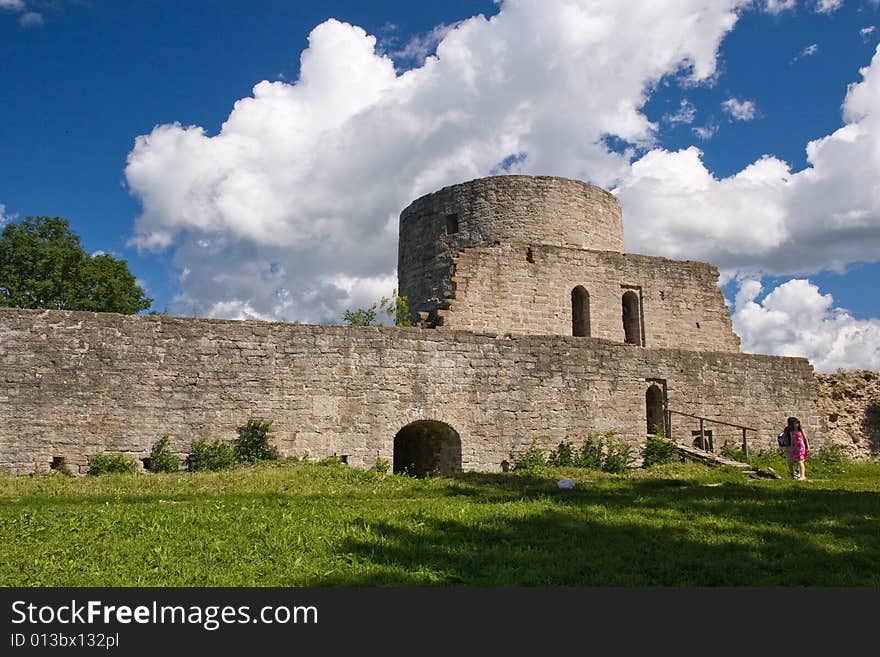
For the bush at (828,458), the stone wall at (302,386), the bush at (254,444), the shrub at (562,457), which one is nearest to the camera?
the stone wall at (302,386)

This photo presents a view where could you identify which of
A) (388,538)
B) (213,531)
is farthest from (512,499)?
(213,531)

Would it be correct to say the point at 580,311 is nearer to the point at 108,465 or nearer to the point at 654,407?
the point at 654,407

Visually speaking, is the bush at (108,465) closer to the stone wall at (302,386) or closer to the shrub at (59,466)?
the stone wall at (302,386)

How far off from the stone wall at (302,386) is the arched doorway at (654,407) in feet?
1.38

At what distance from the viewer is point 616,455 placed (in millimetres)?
17328

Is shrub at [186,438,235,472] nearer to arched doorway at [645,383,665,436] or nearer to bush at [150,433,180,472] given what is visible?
bush at [150,433,180,472]

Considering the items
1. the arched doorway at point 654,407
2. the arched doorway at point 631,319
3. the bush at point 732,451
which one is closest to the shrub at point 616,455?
the arched doorway at point 654,407

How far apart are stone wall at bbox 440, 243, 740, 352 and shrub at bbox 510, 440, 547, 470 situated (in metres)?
4.27

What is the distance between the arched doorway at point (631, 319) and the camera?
22.7 meters

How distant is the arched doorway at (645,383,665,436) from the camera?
1898 centimetres

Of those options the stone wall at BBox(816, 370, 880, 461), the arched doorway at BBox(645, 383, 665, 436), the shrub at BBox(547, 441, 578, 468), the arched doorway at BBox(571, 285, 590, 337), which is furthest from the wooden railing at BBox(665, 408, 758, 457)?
the stone wall at BBox(816, 370, 880, 461)

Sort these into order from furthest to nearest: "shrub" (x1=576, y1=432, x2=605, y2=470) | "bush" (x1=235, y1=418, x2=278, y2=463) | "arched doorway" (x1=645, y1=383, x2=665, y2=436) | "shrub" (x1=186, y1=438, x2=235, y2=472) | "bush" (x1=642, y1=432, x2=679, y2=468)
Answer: "arched doorway" (x1=645, y1=383, x2=665, y2=436) → "bush" (x1=642, y1=432, x2=679, y2=468) → "shrub" (x1=576, y1=432, x2=605, y2=470) → "bush" (x1=235, y1=418, x2=278, y2=463) → "shrub" (x1=186, y1=438, x2=235, y2=472)

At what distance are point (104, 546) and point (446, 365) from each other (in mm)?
9909

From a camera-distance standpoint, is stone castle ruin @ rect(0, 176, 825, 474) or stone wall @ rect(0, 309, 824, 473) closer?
stone wall @ rect(0, 309, 824, 473)
